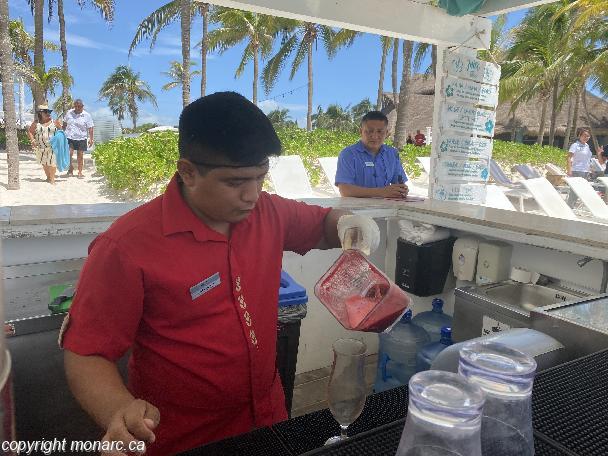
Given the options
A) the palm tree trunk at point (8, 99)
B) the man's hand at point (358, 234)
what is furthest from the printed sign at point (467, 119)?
the palm tree trunk at point (8, 99)

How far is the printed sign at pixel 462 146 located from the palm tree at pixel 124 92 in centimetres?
5938

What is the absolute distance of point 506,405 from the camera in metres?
0.74

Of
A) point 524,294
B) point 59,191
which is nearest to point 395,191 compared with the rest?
point 524,294

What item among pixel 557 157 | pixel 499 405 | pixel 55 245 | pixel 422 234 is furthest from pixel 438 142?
pixel 557 157

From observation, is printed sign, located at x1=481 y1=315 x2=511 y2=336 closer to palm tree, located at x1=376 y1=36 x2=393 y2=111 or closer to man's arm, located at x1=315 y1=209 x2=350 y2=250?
man's arm, located at x1=315 y1=209 x2=350 y2=250

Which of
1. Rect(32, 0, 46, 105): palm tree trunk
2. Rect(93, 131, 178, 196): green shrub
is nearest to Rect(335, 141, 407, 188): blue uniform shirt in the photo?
Rect(93, 131, 178, 196): green shrub

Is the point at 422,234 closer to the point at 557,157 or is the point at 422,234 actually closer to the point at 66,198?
the point at 66,198

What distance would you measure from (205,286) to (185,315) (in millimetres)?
96

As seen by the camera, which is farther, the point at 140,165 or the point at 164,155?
the point at 164,155

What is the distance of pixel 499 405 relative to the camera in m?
0.75

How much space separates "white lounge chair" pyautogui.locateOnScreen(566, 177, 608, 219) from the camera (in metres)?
7.78

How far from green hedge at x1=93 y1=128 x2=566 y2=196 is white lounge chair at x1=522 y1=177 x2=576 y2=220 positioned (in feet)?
17.2

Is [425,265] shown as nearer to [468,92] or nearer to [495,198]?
[468,92]

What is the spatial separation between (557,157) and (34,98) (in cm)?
2372
